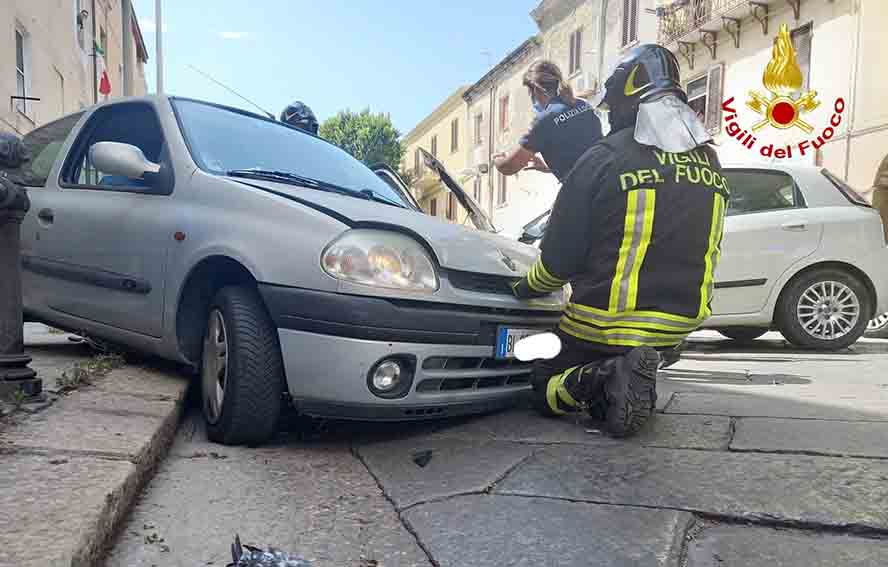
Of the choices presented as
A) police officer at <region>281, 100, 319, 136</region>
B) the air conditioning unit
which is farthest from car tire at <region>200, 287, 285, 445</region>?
the air conditioning unit

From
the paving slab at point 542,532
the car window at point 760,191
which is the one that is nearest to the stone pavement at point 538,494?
the paving slab at point 542,532

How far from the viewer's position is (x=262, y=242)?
2.61 m

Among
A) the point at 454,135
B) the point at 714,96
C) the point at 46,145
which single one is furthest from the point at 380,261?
the point at 454,135

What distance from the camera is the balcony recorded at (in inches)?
589

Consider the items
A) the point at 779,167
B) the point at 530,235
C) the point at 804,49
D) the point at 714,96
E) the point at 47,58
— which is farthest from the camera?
the point at 714,96

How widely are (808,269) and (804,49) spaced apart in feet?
34.0

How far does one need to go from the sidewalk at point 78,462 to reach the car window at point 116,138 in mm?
984

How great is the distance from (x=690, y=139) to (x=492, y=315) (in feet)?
3.55

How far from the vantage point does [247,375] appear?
8.25 ft

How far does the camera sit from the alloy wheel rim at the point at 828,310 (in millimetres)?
5484

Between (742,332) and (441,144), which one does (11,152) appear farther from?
(441,144)

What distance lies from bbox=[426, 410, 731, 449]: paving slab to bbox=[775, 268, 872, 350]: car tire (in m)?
2.94

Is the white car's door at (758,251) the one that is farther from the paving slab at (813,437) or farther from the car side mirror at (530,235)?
the paving slab at (813,437)

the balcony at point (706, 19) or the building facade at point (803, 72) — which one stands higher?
the balcony at point (706, 19)
